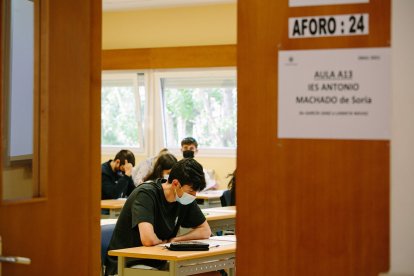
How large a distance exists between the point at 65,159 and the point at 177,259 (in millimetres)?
1963

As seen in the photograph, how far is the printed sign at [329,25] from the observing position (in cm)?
249

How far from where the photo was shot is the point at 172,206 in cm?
529

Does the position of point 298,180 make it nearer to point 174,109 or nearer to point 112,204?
point 112,204

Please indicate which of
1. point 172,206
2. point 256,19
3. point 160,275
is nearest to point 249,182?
point 256,19

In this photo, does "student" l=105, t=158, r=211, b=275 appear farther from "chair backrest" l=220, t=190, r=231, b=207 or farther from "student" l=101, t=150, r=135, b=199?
"student" l=101, t=150, r=135, b=199

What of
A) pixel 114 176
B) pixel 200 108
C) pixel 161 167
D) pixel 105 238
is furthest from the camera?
pixel 200 108

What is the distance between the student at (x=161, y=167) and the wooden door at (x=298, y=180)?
14.2 ft

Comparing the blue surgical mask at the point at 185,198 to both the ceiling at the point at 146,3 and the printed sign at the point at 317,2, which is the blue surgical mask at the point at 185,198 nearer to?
the printed sign at the point at 317,2

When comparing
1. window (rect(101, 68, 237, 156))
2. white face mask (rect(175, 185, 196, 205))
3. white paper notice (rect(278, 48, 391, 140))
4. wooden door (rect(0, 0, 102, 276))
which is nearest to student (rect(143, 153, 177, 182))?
white face mask (rect(175, 185, 196, 205))

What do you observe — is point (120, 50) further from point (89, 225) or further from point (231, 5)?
point (89, 225)

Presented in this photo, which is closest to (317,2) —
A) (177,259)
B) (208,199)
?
(177,259)

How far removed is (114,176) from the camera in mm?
9203

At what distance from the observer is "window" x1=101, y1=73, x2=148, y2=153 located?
11.7 meters

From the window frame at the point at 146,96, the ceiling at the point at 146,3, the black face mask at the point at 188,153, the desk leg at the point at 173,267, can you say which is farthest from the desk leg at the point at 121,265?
the ceiling at the point at 146,3
